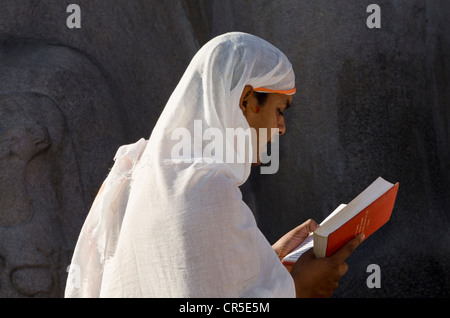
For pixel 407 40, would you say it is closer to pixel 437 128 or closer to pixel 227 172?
pixel 437 128

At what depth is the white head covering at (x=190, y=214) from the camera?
5.65 ft

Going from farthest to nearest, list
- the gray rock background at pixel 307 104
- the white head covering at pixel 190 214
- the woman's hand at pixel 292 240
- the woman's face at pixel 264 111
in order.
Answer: the gray rock background at pixel 307 104, the woman's hand at pixel 292 240, the woman's face at pixel 264 111, the white head covering at pixel 190 214

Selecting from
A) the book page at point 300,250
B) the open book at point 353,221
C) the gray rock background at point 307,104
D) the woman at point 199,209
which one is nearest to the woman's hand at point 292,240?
the book page at point 300,250

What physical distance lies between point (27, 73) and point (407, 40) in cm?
193

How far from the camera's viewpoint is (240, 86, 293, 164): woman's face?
2055mm

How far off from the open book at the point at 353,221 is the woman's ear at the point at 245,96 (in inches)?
16.1

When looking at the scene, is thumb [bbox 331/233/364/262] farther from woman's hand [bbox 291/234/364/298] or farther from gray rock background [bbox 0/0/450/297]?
gray rock background [bbox 0/0/450/297]

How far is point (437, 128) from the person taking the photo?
3699mm

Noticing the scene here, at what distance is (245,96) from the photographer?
205 centimetres

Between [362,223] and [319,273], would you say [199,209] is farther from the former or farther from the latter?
[362,223]

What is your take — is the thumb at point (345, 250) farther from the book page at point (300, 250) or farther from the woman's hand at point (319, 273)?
the book page at point (300, 250)

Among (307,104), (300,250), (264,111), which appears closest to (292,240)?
(300,250)
